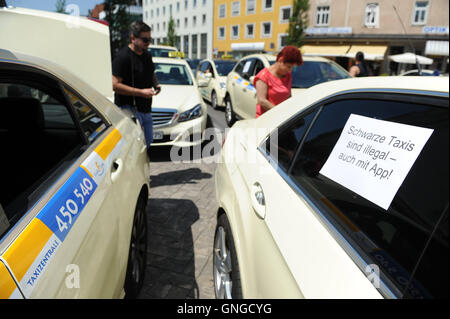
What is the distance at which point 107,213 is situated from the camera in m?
1.49

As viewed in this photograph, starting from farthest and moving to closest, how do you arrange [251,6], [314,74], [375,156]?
[251,6], [314,74], [375,156]

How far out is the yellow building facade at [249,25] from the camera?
3600cm

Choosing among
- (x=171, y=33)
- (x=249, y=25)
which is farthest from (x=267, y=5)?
(x=171, y=33)

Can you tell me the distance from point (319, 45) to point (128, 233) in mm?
33944

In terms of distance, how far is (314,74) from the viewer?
5805 mm

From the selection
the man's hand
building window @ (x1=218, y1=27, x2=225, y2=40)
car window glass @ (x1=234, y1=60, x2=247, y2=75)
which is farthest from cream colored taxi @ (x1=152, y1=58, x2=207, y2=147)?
building window @ (x1=218, y1=27, x2=225, y2=40)

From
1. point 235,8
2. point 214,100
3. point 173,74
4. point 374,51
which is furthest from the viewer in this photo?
point 235,8

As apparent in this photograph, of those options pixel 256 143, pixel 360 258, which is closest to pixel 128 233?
pixel 256 143

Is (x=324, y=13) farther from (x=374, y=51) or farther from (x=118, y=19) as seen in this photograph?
(x=374, y=51)

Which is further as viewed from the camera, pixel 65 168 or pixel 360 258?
pixel 65 168

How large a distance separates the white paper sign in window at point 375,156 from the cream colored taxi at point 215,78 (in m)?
7.46

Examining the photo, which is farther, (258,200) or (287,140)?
(287,140)

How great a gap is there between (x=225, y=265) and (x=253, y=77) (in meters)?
4.70
